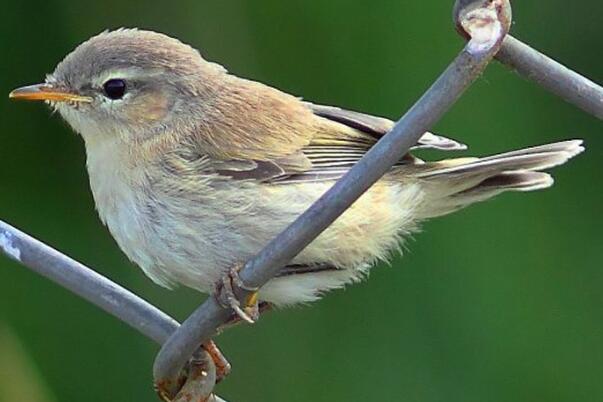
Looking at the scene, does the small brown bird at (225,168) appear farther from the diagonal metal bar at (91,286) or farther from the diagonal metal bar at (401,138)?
the diagonal metal bar at (401,138)

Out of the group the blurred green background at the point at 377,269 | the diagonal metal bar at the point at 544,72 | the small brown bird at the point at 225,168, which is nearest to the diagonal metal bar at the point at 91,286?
the small brown bird at the point at 225,168

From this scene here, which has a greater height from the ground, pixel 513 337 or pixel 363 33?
pixel 363 33

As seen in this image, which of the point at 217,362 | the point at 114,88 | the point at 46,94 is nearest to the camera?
the point at 217,362

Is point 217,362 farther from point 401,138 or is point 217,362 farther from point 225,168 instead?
point 401,138

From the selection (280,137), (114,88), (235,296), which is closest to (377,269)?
(280,137)

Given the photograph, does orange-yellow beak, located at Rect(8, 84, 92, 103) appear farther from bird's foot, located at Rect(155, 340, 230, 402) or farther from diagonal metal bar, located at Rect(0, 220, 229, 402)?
bird's foot, located at Rect(155, 340, 230, 402)

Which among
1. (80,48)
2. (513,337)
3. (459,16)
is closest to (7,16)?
(80,48)

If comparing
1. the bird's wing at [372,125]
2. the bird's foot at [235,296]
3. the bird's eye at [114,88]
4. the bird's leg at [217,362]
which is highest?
the bird's wing at [372,125]

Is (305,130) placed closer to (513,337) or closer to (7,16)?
(513,337)
